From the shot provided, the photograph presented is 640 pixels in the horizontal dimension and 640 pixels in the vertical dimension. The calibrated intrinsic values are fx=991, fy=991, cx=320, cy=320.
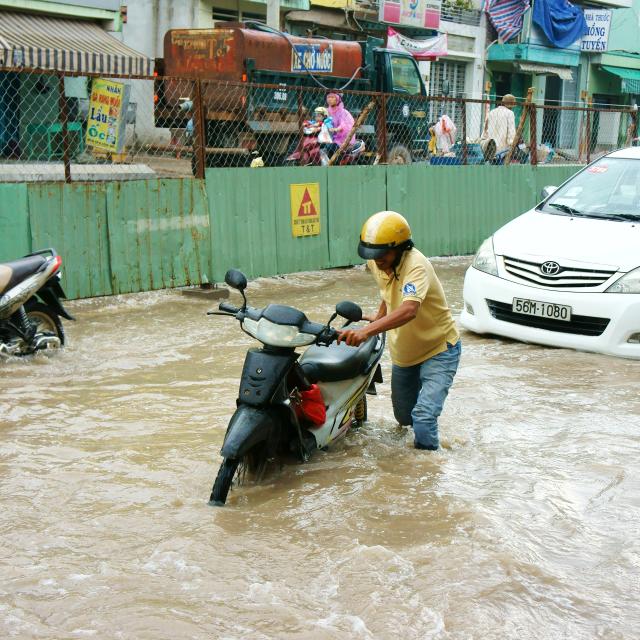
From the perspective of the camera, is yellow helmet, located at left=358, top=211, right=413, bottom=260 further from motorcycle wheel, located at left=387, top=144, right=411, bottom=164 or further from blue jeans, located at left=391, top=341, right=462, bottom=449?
motorcycle wheel, located at left=387, top=144, right=411, bottom=164

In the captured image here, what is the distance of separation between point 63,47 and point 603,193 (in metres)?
13.6

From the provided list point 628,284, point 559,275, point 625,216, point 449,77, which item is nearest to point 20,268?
point 559,275

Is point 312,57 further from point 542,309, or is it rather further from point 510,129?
point 542,309

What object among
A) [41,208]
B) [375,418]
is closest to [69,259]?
[41,208]

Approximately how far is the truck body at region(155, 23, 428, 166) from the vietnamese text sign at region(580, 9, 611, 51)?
19159mm

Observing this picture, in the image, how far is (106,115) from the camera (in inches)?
419

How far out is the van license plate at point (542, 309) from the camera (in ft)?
25.9

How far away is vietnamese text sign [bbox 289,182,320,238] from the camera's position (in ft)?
37.3

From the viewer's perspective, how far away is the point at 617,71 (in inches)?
1529

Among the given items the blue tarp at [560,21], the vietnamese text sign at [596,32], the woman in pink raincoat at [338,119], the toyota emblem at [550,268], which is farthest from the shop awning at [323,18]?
the toyota emblem at [550,268]

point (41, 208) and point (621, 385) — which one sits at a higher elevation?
point (41, 208)

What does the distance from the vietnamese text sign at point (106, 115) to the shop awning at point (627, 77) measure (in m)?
31.6

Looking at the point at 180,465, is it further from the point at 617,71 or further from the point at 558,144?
the point at 617,71

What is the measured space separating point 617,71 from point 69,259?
34.0 metres
